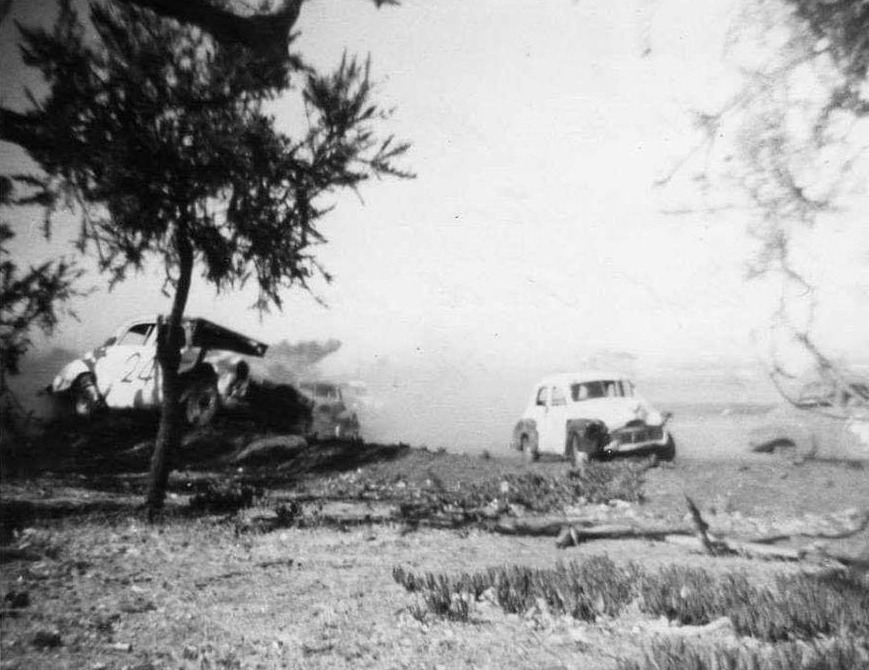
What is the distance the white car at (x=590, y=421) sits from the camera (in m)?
7.52

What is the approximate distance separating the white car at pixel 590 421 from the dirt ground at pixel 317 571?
2.45 feet

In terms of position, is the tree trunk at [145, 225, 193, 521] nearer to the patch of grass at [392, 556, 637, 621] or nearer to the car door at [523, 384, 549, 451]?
the patch of grass at [392, 556, 637, 621]

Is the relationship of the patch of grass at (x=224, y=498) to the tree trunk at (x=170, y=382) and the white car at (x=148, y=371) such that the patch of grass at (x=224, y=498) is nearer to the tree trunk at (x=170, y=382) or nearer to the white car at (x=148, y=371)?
the tree trunk at (x=170, y=382)

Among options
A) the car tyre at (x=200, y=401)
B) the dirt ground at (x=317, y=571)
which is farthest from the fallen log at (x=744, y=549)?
the car tyre at (x=200, y=401)

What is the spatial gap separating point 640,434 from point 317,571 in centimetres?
514

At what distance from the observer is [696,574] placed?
3.33m

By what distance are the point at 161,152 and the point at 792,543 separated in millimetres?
7005

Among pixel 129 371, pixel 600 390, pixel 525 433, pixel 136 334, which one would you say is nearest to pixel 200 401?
pixel 129 371

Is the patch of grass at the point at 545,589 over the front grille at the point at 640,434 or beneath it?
beneath

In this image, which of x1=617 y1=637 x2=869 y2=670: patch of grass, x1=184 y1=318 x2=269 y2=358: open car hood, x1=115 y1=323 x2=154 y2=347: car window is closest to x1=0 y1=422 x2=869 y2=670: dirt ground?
x1=617 y1=637 x2=869 y2=670: patch of grass

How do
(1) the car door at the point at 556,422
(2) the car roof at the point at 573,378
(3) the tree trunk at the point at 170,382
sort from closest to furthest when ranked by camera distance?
(3) the tree trunk at the point at 170,382 < (2) the car roof at the point at 573,378 < (1) the car door at the point at 556,422

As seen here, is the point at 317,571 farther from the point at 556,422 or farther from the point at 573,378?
the point at 573,378

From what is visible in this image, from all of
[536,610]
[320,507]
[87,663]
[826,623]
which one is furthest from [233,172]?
[826,623]

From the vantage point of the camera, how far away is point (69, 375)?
10.9m
